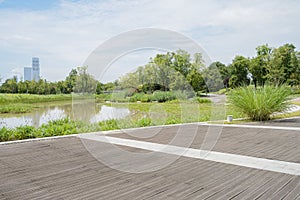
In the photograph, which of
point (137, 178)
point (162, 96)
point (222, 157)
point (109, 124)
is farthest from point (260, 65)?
point (137, 178)

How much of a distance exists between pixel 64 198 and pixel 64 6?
27.9 feet

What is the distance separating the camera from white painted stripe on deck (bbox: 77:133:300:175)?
3.38 m

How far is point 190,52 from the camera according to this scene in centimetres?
600

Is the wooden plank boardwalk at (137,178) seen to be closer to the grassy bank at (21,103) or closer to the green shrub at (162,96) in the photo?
the green shrub at (162,96)

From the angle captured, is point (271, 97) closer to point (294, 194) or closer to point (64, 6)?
point (294, 194)

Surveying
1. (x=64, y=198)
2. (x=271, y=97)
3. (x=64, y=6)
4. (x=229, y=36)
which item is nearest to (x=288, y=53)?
(x=229, y=36)

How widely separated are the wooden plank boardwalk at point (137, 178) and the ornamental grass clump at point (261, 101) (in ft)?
13.2

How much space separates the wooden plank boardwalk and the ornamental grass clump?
4.03 metres

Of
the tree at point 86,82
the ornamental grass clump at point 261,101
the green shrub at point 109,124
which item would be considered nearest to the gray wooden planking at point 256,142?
the green shrub at point 109,124

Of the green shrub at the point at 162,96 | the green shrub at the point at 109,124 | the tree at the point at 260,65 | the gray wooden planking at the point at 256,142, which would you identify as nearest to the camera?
the gray wooden planking at the point at 256,142

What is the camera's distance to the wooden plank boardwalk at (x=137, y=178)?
2582 mm

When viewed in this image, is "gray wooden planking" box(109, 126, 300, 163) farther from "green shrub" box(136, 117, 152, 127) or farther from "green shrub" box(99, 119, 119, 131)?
"green shrub" box(136, 117, 152, 127)

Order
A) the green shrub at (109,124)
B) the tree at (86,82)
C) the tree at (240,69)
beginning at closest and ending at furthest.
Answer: the tree at (86,82)
the green shrub at (109,124)
the tree at (240,69)

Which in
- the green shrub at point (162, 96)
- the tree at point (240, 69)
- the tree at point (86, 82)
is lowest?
the green shrub at point (162, 96)
